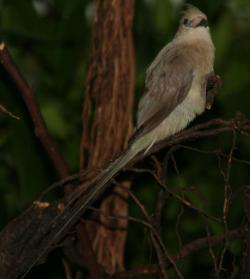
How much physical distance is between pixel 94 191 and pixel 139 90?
174 centimetres

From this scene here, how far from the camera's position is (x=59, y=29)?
5680 millimetres

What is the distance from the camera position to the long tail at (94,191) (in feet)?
12.6

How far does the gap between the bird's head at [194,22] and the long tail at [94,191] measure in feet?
3.98

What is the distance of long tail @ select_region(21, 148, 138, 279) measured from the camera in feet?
12.6

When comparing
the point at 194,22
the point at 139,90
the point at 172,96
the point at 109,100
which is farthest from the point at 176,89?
the point at 139,90

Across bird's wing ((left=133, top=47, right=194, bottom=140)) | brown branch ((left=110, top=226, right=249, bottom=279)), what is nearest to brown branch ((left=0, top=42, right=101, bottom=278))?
brown branch ((left=110, top=226, right=249, bottom=279))

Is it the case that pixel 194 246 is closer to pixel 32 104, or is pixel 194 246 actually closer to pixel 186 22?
pixel 32 104

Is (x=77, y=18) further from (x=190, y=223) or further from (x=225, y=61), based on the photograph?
(x=190, y=223)

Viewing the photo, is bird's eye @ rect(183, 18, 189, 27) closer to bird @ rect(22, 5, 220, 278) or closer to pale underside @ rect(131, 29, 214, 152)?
bird @ rect(22, 5, 220, 278)

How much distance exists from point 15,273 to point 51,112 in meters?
1.97

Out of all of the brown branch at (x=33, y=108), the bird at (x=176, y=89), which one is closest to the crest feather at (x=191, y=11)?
the bird at (x=176, y=89)

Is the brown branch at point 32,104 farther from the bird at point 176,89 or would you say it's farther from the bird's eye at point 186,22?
the bird's eye at point 186,22

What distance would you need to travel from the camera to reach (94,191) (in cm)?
402

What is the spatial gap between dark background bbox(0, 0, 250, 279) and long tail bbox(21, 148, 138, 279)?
37.6 inches
